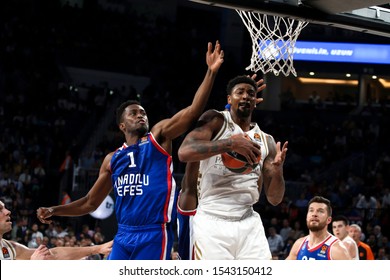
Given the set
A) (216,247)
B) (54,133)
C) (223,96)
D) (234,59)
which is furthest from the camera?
(234,59)

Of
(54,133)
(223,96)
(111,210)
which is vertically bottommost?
(111,210)

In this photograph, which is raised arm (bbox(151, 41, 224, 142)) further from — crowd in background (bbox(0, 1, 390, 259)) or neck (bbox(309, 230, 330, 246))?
crowd in background (bbox(0, 1, 390, 259))

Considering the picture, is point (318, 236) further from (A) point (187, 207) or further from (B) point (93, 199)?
(B) point (93, 199)

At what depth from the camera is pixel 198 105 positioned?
490 cm

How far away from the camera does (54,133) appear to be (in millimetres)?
18078

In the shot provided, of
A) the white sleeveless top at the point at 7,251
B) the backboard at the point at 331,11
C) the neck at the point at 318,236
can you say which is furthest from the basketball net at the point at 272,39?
the white sleeveless top at the point at 7,251

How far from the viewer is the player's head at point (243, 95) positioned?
17.1 feet

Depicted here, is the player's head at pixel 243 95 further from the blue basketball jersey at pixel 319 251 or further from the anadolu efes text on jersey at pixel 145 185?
the blue basketball jersey at pixel 319 251

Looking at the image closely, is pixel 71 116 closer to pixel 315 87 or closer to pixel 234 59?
pixel 234 59
